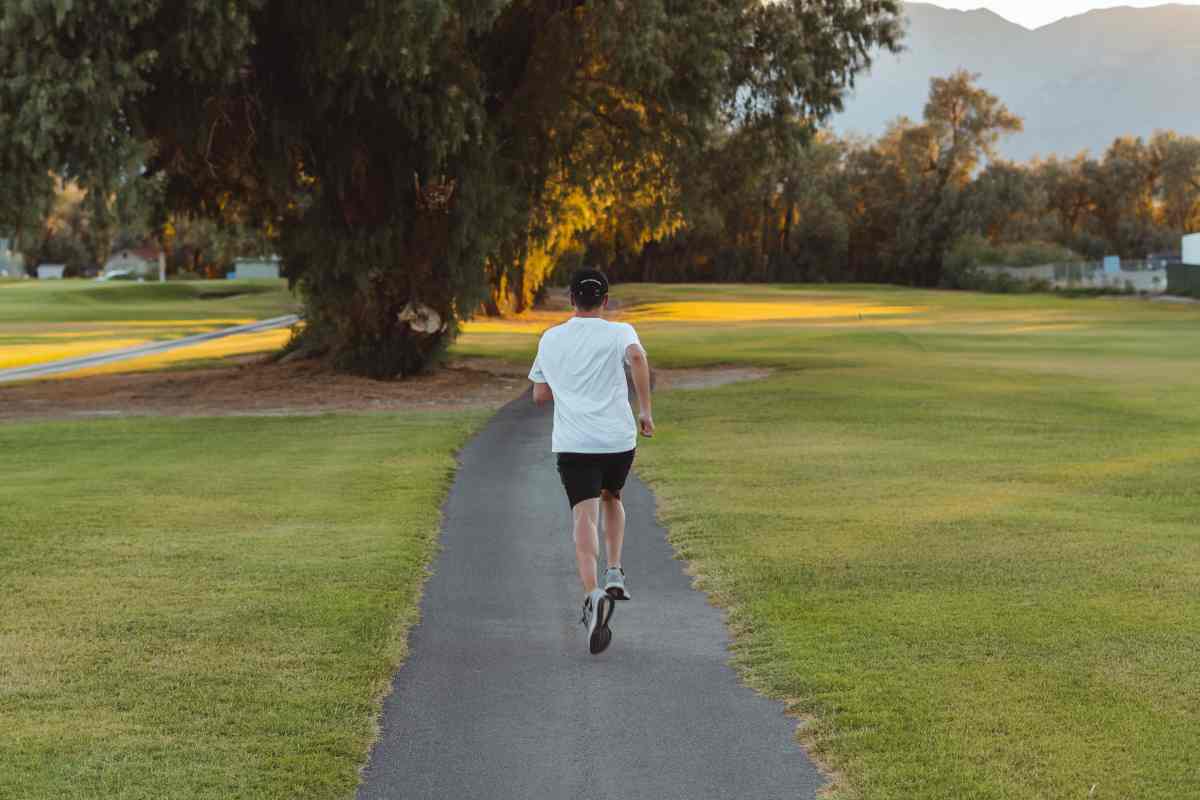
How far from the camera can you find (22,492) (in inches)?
585

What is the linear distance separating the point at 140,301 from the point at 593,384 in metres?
81.3

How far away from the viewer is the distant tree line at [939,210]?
377ft

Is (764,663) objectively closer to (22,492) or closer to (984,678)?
(984,678)

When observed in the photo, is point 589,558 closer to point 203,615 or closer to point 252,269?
point 203,615

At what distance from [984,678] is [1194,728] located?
3.65 ft

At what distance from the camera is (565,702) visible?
7.43 metres

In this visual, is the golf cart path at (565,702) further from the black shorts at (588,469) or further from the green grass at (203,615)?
the black shorts at (588,469)

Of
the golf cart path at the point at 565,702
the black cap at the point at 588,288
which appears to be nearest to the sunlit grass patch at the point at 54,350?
the golf cart path at the point at 565,702

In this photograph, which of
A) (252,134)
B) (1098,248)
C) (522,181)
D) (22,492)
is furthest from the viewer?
(1098,248)

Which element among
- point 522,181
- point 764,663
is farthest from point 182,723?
point 522,181

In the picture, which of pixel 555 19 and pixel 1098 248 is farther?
pixel 1098 248

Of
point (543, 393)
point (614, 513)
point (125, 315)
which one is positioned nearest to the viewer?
point (543, 393)

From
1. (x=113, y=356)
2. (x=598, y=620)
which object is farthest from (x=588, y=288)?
(x=113, y=356)

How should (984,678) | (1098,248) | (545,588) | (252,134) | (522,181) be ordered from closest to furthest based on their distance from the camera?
(984,678) < (545,588) < (252,134) < (522,181) < (1098,248)
